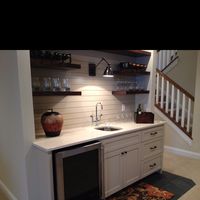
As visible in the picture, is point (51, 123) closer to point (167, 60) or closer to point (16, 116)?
point (16, 116)

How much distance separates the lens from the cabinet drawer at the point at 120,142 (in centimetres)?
217

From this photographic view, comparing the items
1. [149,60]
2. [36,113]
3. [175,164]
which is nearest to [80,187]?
[36,113]

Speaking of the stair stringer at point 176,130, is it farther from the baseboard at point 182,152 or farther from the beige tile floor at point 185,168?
the beige tile floor at point 185,168

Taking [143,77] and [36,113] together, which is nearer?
[36,113]

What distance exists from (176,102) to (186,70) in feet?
3.68

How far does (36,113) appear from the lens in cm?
219

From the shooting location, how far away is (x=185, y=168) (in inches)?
124

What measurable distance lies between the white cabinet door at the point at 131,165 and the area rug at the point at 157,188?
0.41 feet

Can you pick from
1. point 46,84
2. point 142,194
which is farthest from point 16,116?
point 142,194

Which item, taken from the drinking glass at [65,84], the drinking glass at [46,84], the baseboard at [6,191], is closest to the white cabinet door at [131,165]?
the drinking glass at [65,84]
